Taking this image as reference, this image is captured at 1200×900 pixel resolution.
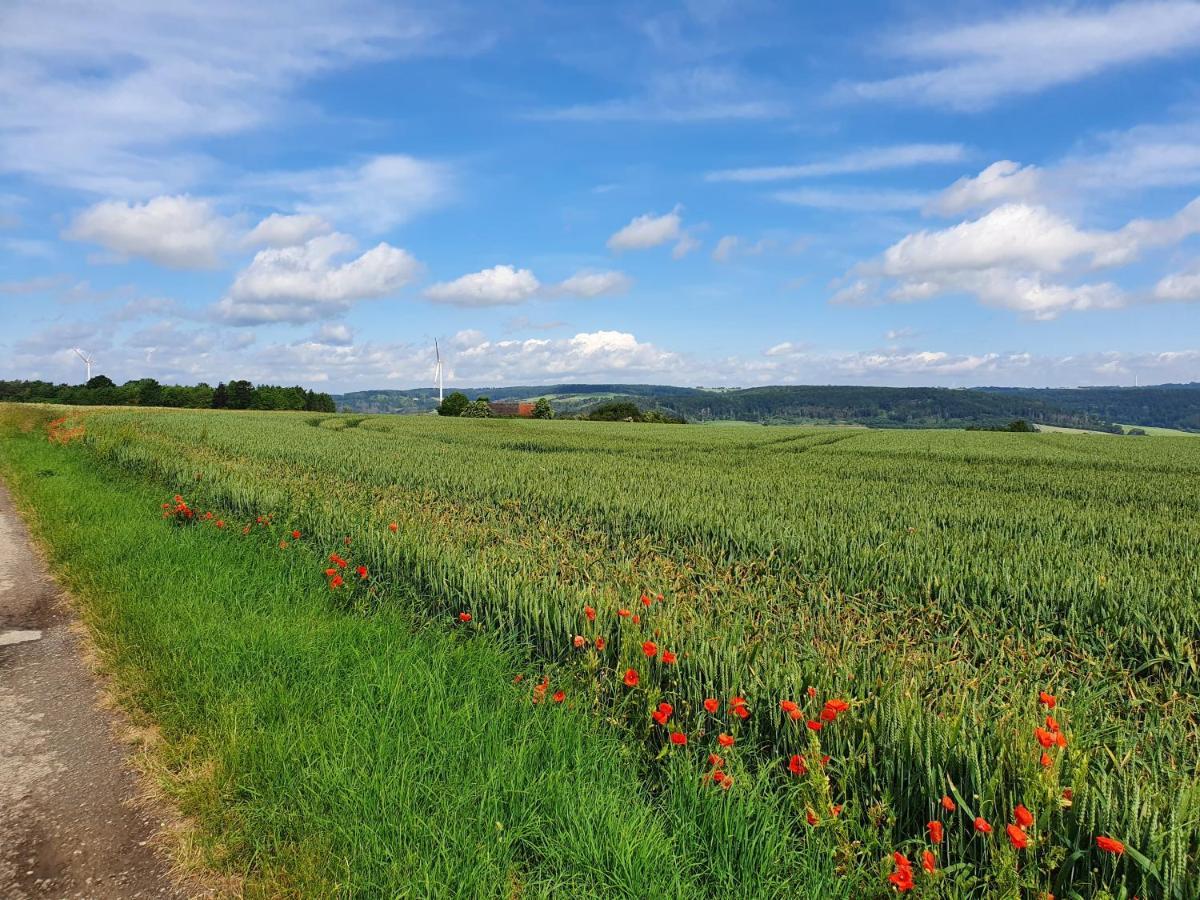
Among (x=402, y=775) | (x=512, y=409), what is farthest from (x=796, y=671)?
(x=512, y=409)

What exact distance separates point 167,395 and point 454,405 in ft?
169

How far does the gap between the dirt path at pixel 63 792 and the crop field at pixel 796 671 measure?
576 millimetres

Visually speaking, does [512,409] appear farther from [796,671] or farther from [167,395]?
[796,671]

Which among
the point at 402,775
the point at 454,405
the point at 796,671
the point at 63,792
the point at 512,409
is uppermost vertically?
the point at 454,405

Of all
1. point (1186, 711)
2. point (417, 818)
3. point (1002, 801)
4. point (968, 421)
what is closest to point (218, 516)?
point (417, 818)

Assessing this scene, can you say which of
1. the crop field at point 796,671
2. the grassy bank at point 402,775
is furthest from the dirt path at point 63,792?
the crop field at point 796,671

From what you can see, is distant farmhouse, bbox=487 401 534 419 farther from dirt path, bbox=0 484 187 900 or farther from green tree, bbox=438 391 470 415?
dirt path, bbox=0 484 187 900

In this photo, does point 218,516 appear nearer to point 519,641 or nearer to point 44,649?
point 44,649

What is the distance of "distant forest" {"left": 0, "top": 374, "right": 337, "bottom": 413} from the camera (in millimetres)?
117688

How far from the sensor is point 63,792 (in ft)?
13.8

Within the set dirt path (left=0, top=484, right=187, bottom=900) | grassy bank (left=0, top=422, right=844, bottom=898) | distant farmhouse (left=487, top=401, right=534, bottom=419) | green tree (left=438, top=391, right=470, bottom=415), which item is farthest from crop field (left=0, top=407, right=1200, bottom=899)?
distant farmhouse (left=487, top=401, right=534, bottom=419)

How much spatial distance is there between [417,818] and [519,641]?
2.25 meters

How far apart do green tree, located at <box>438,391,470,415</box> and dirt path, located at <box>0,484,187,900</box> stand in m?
116

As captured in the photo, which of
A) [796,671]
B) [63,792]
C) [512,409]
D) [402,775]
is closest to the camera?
[402,775]
